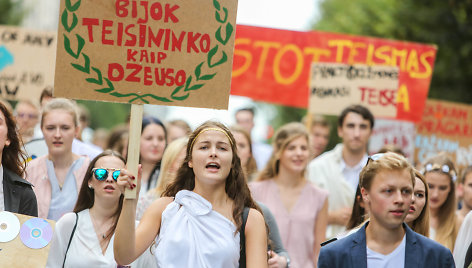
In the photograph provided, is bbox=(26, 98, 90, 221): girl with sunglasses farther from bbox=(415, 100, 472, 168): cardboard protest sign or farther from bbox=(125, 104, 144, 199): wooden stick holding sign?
bbox=(415, 100, 472, 168): cardboard protest sign

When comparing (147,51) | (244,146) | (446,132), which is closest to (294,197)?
(244,146)

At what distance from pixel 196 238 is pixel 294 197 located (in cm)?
282

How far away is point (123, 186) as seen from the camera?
4141 millimetres

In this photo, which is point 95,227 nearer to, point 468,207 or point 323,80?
point 468,207

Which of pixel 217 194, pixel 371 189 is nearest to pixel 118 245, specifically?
pixel 217 194

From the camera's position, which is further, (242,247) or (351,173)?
(351,173)

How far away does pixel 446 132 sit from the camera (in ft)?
33.4

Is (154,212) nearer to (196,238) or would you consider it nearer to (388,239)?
(196,238)

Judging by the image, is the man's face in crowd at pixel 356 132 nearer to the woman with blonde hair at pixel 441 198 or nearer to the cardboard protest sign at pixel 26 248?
the woman with blonde hair at pixel 441 198

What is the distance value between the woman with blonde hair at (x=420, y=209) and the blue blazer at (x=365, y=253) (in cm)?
101

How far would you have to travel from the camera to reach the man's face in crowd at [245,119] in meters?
10.5

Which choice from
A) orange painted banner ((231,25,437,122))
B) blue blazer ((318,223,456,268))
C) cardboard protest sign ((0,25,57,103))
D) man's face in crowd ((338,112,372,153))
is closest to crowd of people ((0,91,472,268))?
blue blazer ((318,223,456,268))

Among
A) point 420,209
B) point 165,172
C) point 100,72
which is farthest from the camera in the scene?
point 165,172

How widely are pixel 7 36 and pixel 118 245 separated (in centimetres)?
655
